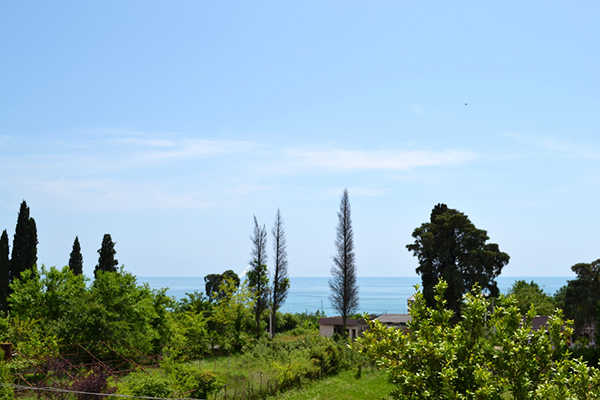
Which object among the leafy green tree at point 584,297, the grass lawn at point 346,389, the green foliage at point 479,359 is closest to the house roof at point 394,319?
the leafy green tree at point 584,297

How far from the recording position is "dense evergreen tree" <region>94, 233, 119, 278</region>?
36375mm

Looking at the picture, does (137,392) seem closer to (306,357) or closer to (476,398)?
(476,398)

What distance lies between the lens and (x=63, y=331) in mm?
20484

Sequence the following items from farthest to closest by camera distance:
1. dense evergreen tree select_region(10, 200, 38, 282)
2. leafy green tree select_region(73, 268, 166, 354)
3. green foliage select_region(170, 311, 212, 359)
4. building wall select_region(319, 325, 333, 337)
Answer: building wall select_region(319, 325, 333, 337)
dense evergreen tree select_region(10, 200, 38, 282)
green foliage select_region(170, 311, 212, 359)
leafy green tree select_region(73, 268, 166, 354)

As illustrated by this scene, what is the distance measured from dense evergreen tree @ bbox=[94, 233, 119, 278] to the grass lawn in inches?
827

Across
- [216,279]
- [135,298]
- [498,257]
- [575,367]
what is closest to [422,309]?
[575,367]

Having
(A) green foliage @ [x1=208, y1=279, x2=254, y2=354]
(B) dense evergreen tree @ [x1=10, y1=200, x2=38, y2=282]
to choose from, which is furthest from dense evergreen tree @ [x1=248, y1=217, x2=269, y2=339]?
(B) dense evergreen tree @ [x1=10, y1=200, x2=38, y2=282]

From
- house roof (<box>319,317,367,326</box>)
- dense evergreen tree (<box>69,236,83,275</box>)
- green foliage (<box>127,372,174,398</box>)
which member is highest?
dense evergreen tree (<box>69,236,83,275</box>)

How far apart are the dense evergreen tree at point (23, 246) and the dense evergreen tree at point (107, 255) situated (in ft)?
13.8

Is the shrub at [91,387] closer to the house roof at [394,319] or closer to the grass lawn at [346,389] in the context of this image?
the grass lawn at [346,389]

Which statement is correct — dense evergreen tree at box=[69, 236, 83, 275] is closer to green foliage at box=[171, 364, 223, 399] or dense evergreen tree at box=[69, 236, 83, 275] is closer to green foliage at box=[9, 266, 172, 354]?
green foliage at box=[9, 266, 172, 354]

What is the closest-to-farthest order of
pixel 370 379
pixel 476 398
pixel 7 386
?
pixel 476 398, pixel 7 386, pixel 370 379

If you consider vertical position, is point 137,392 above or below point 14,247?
below

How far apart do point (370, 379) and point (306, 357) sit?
2843 mm
